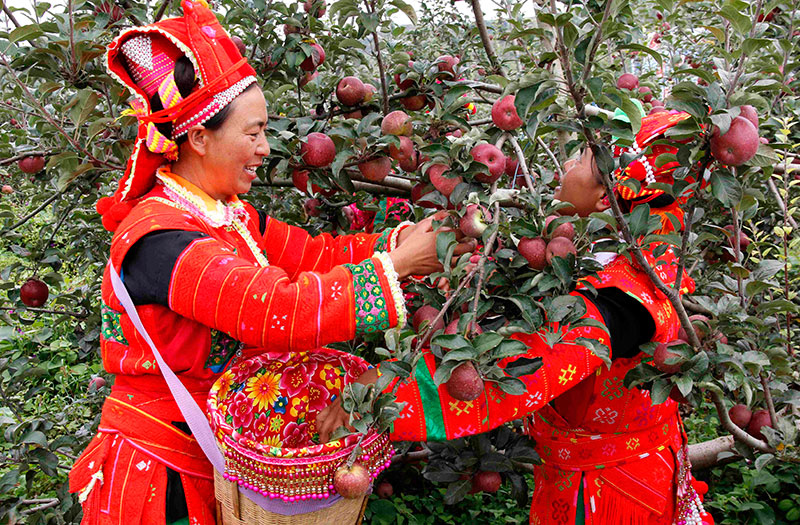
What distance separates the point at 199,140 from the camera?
5.30 feet

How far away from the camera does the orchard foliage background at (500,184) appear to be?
1.30m

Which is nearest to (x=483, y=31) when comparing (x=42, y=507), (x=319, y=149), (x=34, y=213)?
(x=319, y=149)

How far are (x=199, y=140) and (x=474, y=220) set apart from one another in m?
0.69

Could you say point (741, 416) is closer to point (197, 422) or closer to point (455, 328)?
point (455, 328)

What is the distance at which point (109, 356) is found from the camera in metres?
1.62

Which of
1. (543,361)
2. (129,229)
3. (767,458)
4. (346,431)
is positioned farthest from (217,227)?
(767,458)

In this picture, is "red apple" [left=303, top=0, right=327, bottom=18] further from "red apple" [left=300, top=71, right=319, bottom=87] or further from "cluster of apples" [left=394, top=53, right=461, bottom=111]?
"cluster of apples" [left=394, top=53, right=461, bottom=111]

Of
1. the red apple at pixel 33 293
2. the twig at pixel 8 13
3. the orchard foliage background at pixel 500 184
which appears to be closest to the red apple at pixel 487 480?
the orchard foliage background at pixel 500 184

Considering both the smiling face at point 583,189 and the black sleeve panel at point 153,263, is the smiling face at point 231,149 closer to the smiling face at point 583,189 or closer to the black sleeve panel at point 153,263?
the black sleeve panel at point 153,263

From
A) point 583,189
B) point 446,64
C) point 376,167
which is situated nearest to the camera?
point 583,189

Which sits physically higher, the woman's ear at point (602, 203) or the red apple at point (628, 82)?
the woman's ear at point (602, 203)

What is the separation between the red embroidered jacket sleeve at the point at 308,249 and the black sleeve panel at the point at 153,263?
20.7 inches

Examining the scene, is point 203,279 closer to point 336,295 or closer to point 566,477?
point 336,295

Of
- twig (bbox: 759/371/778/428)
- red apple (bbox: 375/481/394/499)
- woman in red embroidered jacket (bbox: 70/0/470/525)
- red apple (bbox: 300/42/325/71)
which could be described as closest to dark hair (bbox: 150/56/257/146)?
woman in red embroidered jacket (bbox: 70/0/470/525)
